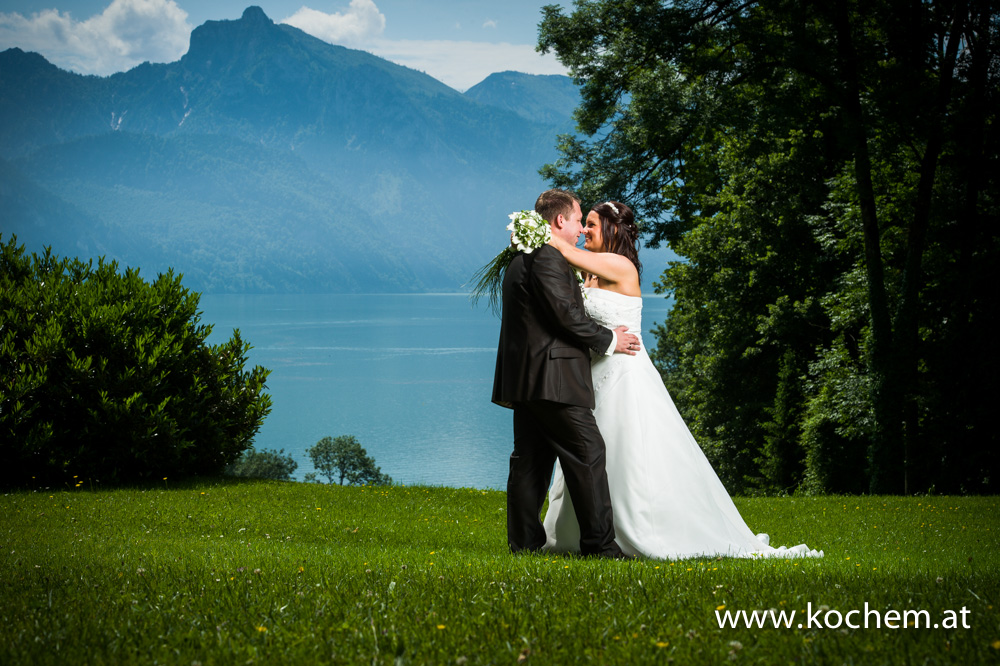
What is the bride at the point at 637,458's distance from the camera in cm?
645

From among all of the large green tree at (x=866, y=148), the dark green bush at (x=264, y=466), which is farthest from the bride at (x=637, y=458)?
the dark green bush at (x=264, y=466)

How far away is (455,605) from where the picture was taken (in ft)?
14.0

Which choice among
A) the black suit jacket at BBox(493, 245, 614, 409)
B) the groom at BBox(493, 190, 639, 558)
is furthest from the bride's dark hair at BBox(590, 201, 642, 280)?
the black suit jacket at BBox(493, 245, 614, 409)

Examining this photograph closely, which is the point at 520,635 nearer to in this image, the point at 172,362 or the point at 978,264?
the point at 172,362

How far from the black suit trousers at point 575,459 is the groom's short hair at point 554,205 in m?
1.66

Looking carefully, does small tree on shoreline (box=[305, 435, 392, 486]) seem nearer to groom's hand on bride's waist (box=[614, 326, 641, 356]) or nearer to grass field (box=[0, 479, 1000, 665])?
grass field (box=[0, 479, 1000, 665])

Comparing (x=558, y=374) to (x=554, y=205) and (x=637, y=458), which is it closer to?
(x=637, y=458)

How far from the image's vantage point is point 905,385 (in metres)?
18.3

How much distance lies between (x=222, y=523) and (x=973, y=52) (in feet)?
61.2

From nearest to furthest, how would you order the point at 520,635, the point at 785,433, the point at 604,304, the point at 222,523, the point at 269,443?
the point at 520,635 → the point at 604,304 → the point at 222,523 → the point at 785,433 → the point at 269,443

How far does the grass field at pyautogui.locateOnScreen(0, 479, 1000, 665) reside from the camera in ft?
11.5

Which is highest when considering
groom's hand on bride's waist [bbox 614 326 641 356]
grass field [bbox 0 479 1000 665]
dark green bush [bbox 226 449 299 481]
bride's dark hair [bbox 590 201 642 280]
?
bride's dark hair [bbox 590 201 642 280]

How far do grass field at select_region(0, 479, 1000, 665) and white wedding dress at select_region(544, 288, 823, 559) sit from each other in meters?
0.43

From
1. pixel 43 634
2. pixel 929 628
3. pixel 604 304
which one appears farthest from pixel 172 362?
pixel 929 628
